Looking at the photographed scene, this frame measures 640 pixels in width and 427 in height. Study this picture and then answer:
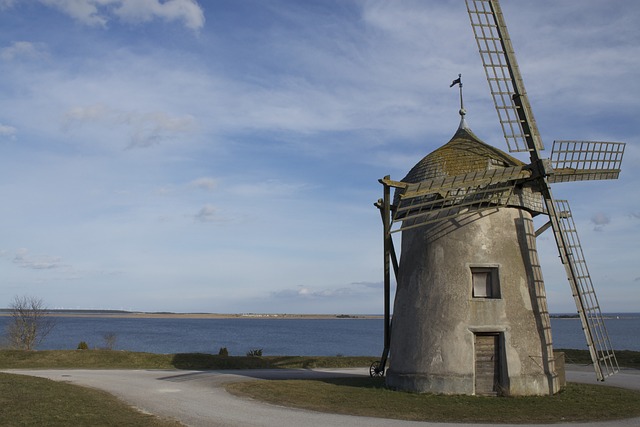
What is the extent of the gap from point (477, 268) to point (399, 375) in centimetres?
449

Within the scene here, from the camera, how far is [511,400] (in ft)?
60.1

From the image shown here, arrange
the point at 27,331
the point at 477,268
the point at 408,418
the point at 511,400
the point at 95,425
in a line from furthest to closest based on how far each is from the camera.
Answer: the point at 27,331 → the point at 477,268 → the point at 511,400 → the point at 408,418 → the point at 95,425

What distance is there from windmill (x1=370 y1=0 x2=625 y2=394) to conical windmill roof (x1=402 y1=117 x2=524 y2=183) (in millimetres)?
44

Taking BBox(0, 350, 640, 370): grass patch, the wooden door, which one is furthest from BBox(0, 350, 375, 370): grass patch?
the wooden door

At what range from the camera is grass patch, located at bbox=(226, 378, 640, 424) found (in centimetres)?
1598

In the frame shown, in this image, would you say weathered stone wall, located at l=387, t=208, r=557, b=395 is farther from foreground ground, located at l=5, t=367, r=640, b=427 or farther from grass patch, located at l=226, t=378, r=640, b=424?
foreground ground, located at l=5, t=367, r=640, b=427

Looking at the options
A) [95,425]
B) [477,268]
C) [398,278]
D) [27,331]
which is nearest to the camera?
[95,425]

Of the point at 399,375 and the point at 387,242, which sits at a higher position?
the point at 387,242

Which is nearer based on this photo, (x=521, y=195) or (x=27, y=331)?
(x=521, y=195)

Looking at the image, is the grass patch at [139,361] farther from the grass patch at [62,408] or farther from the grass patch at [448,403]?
the grass patch at [448,403]

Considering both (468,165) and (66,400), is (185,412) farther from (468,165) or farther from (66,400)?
(468,165)

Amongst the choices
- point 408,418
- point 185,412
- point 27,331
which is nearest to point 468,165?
point 408,418

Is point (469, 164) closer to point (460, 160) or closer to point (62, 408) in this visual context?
point (460, 160)

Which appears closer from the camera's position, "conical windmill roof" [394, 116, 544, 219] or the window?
the window
